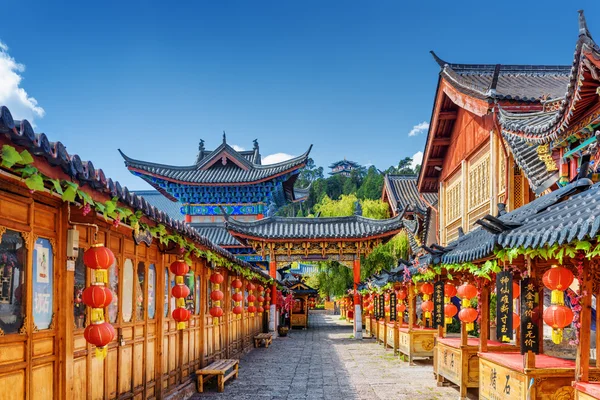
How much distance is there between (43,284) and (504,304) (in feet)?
17.5

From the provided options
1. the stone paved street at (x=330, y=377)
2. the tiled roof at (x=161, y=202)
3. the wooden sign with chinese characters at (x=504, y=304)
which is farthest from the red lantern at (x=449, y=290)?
the tiled roof at (x=161, y=202)

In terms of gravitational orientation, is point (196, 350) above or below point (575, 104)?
below

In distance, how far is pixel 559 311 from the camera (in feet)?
18.7

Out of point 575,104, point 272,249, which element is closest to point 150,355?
point 575,104

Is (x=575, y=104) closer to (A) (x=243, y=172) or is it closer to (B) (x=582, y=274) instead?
(B) (x=582, y=274)

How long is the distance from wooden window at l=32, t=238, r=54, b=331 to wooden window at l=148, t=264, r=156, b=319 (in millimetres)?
3129

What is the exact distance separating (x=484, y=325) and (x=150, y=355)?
5.20 m

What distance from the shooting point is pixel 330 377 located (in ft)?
40.5

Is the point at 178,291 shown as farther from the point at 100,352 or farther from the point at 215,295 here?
the point at 100,352

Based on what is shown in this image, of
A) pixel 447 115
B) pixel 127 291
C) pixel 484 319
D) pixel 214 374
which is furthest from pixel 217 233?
pixel 127 291

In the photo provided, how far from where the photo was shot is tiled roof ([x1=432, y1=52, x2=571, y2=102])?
13.2 metres

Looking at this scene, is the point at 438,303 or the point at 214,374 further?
the point at 438,303

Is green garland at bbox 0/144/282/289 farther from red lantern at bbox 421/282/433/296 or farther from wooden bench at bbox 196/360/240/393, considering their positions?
red lantern at bbox 421/282/433/296

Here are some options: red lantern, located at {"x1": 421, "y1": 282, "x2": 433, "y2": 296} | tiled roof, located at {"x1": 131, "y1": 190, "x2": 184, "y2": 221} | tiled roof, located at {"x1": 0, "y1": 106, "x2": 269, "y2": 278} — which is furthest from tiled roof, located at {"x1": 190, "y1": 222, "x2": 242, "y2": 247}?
tiled roof, located at {"x1": 0, "y1": 106, "x2": 269, "y2": 278}
